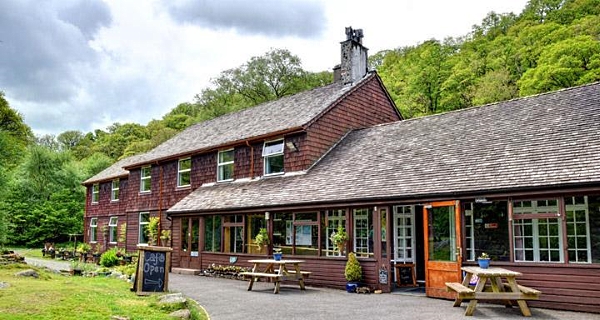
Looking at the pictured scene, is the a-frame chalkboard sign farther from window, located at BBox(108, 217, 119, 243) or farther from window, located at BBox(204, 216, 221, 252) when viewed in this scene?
window, located at BBox(108, 217, 119, 243)

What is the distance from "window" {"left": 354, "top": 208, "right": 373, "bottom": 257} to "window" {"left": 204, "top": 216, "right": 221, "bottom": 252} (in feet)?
19.3

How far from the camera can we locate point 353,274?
1273 centimetres

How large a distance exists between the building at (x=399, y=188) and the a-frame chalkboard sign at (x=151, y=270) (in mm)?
4577

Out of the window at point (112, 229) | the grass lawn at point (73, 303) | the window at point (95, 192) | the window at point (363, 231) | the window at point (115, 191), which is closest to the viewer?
the grass lawn at point (73, 303)

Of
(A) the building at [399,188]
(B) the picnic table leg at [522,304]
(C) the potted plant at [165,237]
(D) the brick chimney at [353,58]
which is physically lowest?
(B) the picnic table leg at [522,304]

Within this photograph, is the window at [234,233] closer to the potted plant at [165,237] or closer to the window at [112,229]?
the potted plant at [165,237]

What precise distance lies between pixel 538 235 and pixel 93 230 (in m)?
27.5

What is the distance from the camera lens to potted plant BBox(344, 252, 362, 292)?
1273 centimetres

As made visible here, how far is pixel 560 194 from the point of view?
984 centimetres

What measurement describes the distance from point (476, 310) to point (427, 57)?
31.0 m

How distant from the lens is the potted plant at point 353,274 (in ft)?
41.8

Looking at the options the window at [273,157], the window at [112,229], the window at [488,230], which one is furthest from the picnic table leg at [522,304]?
the window at [112,229]

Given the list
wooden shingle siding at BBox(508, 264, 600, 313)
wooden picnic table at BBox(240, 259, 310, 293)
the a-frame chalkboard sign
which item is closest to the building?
wooden shingle siding at BBox(508, 264, 600, 313)

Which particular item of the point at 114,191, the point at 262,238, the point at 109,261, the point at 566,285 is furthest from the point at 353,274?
the point at 114,191
